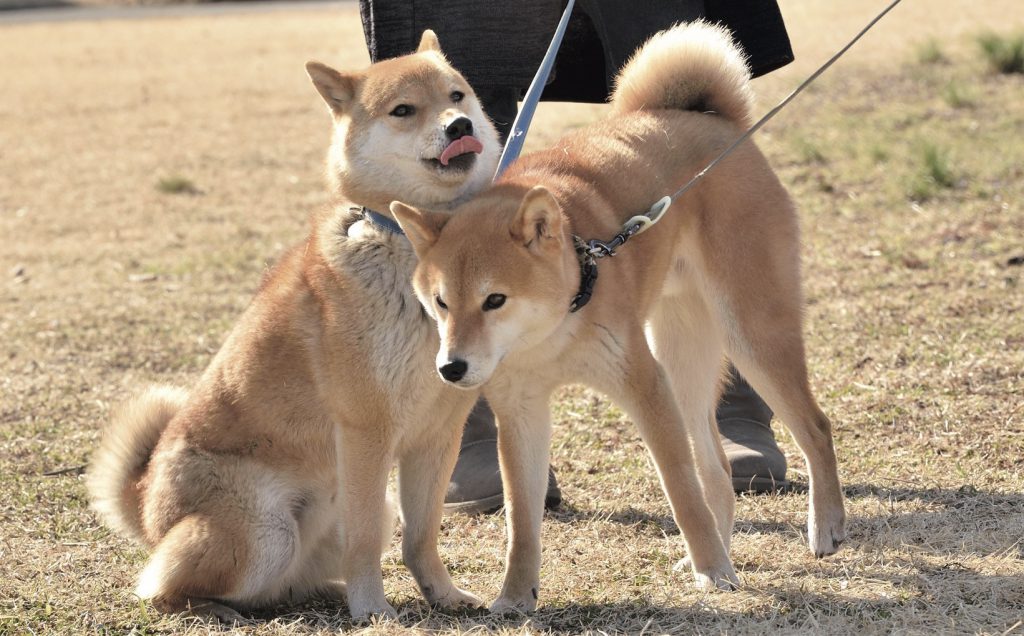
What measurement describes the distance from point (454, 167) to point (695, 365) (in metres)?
1.08

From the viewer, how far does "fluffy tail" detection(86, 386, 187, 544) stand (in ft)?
11.8

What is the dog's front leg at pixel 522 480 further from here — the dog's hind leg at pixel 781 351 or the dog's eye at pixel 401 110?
the dog's eye at pixel 401 110

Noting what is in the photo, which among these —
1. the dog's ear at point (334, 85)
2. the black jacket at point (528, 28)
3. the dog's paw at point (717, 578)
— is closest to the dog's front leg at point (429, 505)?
the dog's paw at point (717, 578)

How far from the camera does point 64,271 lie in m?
7.35

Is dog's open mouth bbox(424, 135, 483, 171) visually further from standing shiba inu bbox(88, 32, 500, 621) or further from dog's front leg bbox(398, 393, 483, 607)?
dog's front leg bbox(398, 393, 483, 607)

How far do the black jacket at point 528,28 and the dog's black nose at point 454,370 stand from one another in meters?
1.59

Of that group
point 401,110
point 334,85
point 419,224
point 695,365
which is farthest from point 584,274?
point 334,85

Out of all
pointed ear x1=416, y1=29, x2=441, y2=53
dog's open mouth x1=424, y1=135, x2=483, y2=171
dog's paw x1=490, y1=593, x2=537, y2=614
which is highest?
pointed ear x1=416, y1=29, x2=441, y2=53

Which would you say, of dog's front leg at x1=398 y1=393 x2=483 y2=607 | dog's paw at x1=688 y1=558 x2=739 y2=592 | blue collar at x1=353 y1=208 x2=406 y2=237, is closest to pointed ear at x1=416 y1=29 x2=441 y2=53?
blue collar at x1=353 y1=208 x2=406 y2=237

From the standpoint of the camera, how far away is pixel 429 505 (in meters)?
3.57

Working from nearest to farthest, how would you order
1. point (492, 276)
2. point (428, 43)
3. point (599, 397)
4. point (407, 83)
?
point (492, 276)
point (407, 83)
point (428, 43)
point (599, 397)

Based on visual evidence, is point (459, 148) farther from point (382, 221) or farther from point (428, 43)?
point (428, 43)

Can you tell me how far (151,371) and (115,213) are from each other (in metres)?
3.39

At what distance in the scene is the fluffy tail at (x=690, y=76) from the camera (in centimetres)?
378
